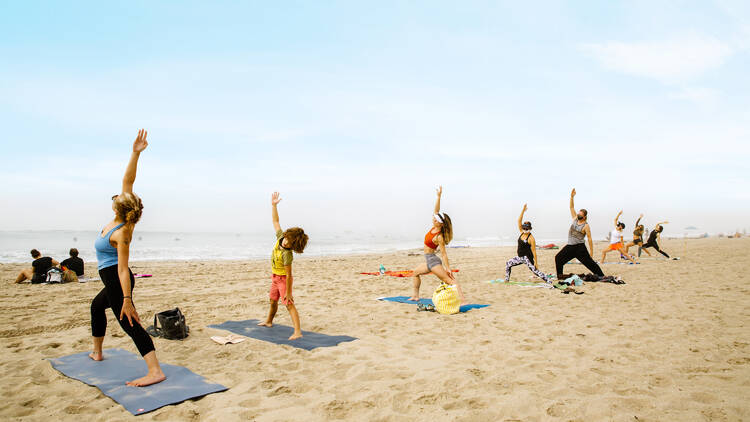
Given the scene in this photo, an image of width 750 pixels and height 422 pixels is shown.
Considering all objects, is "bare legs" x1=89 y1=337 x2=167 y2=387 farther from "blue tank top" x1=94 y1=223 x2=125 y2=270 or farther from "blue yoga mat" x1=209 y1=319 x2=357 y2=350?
"blue yoga mat" x1=209 y1=319 x2=357 y2=350

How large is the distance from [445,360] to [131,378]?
3483 millimetres

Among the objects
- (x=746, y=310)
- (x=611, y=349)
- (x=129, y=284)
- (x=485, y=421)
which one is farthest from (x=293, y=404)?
(x=746, y=310)

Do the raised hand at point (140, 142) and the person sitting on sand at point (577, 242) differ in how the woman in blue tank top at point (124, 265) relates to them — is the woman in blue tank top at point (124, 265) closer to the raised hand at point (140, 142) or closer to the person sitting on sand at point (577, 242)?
the raised hand at point (140, 142)

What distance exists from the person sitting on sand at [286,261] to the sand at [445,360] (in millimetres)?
592

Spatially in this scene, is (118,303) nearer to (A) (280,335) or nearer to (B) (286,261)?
(B) (286,261)

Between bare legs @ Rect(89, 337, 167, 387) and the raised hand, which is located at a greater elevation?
the raised hand

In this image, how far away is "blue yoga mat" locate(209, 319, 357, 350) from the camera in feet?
18.4

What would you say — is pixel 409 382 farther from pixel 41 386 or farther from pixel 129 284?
pixel 41 386

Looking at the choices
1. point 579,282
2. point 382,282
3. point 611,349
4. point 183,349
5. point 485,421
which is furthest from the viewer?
point 382,282

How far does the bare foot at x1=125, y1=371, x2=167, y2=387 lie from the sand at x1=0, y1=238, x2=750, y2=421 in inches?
10.5

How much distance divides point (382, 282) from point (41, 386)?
8.90 metres

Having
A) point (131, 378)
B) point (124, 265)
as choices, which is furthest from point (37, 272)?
point (124, 265)

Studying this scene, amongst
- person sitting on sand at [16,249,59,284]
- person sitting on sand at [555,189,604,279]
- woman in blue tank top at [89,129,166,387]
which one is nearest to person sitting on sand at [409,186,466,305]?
person sitting on sand at [555,189,604,279]

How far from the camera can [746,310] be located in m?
7.14
